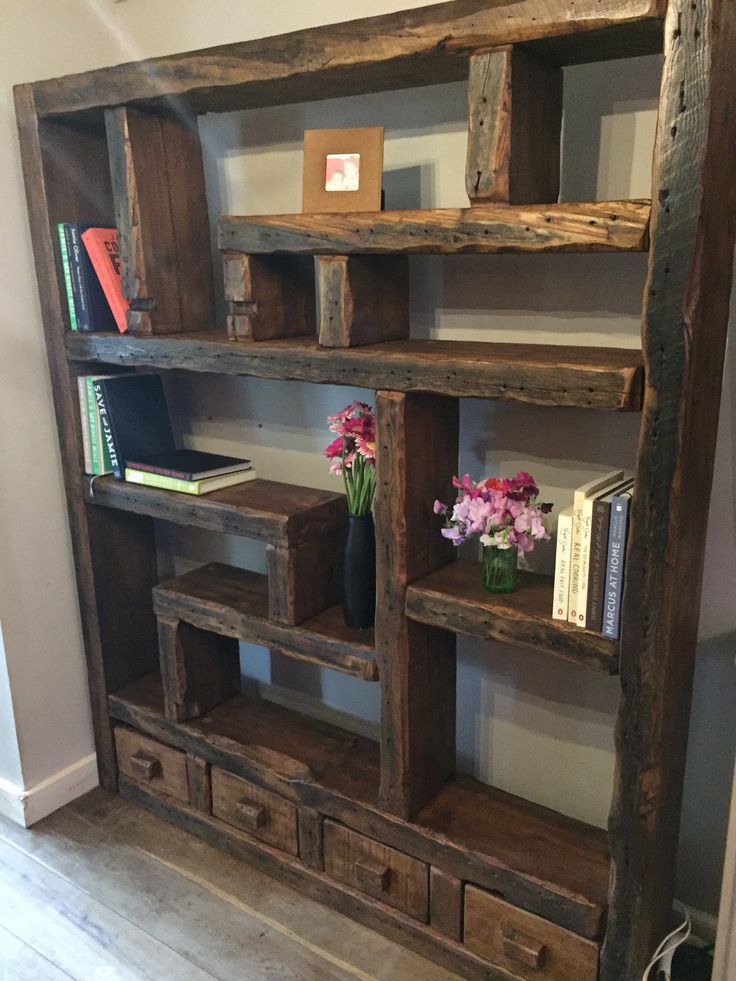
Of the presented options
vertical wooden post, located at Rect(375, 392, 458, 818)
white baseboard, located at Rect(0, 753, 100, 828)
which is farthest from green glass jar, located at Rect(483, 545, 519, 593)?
white baseboard, located at Rect(0, 753, 100, 828)

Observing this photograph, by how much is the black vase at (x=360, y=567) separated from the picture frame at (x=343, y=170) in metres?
0.61

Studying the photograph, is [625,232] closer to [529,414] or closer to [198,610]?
[529,414]

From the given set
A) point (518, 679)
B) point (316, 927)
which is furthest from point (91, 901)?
point (518, 679)

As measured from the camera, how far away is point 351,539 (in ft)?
5.54

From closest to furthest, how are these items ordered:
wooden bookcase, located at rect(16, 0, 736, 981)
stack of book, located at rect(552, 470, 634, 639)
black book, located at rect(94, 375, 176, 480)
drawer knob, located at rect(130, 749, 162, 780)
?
wooden bookcase, located at rect(16, 0, 736, 981)
stack of book, located at rect(552, 470, 634, 639)
black book, located at rect(94, 375, 176, 480)
drawer knob, located at rect(130, 749, 162, 780)

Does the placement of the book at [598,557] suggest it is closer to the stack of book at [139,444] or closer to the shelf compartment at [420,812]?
the shelf compartment at [420,812]

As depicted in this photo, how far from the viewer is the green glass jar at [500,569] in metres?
1.51

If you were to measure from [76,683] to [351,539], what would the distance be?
96cm

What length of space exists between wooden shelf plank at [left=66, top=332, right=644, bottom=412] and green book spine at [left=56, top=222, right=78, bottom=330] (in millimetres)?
98

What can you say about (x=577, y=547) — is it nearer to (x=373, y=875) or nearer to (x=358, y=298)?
(x=358, y=298)

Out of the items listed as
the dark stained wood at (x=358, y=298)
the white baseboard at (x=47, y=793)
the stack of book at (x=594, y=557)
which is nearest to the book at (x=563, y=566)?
the stack of book at (x=594, y=557)

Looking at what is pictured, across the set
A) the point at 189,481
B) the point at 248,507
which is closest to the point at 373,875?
the point at 248,507

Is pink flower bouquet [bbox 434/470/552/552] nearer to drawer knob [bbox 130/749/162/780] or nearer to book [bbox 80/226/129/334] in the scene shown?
book [bbox 80/226/129/334]

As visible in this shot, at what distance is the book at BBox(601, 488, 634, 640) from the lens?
1279 mm
